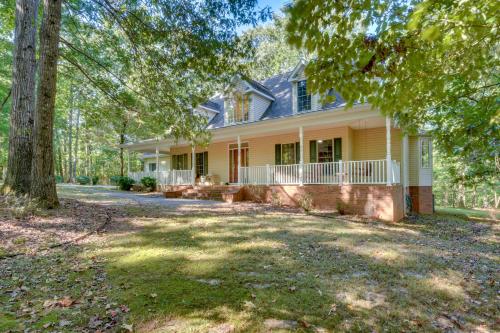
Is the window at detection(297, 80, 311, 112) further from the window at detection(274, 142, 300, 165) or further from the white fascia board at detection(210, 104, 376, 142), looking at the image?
the window at detection(274, 142, 300, 165)

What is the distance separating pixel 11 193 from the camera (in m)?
7.29

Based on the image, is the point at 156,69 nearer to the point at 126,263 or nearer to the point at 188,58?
the point at 188,58

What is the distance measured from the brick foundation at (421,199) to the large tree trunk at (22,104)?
14381 millimetres

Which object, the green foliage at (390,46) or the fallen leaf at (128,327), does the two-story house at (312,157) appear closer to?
the green foliage at (390,46)

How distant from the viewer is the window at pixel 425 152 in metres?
13.5

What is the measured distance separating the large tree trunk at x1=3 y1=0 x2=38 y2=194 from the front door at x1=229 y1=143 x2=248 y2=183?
34.4 ft

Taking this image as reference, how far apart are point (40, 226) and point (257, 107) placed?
1113cm

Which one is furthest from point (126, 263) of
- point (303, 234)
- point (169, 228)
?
point (303, 234)

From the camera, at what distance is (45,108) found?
7.23 metres

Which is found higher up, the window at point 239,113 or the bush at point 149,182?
the window at point 239,113

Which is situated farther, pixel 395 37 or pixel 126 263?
pixel 126 263

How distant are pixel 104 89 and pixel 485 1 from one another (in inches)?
444

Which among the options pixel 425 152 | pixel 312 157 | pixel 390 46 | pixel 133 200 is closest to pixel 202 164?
pixel 133 200

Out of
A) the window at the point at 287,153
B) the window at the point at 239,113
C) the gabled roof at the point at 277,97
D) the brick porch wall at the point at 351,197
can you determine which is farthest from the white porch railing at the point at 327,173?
the window at the point at 239,113
